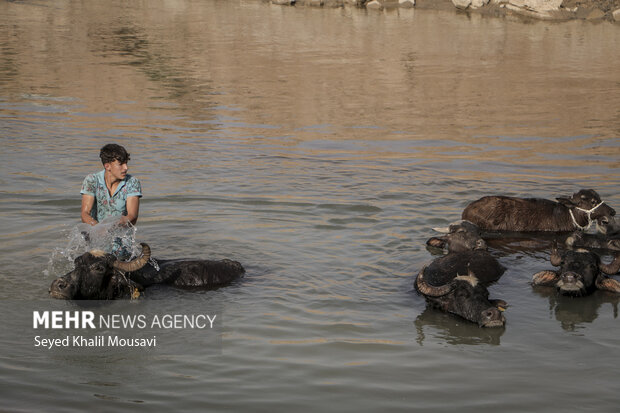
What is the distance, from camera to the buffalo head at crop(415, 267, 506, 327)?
27.8 feet

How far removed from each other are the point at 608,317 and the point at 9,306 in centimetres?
641

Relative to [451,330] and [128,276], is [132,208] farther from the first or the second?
[451,330]

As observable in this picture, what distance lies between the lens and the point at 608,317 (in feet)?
29.8

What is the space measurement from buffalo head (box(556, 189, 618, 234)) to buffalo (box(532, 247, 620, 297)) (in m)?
2.02

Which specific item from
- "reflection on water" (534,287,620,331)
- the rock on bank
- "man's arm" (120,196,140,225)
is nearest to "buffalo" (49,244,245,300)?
"man's arm" (120,196,140,225)

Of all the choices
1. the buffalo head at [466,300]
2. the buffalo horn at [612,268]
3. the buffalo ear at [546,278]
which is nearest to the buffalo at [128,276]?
the buffalo head at [466,300]

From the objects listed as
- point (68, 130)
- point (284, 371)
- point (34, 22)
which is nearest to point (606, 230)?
point (284, 371)

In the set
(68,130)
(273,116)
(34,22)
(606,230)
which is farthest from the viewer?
(34,22)

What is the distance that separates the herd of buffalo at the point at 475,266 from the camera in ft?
28.3

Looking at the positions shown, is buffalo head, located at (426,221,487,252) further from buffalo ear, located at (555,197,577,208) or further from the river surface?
buffalo ear, located at (555,197,577,208)

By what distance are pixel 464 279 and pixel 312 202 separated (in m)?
4.63

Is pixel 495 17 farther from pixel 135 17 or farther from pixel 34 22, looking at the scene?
pixel 34 22

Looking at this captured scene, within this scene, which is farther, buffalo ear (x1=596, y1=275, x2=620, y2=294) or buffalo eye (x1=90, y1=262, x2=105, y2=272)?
buffalo ear (x1=596, y1=275, x2=620, y2=294)

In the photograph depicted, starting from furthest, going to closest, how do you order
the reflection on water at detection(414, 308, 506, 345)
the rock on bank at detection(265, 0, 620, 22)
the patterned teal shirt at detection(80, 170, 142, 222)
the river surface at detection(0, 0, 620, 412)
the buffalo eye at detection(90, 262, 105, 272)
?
the rock on bank at detection(265, 0, 620, 22) < the patterned teal shirt at detection(80, 170, 142, 222) < the buffalo eye at detection(90, 262, 105, 272) < the reflection on water at detection(414, 308, 506, 345) < the river surface at detection(0, 0, 620, 412)
